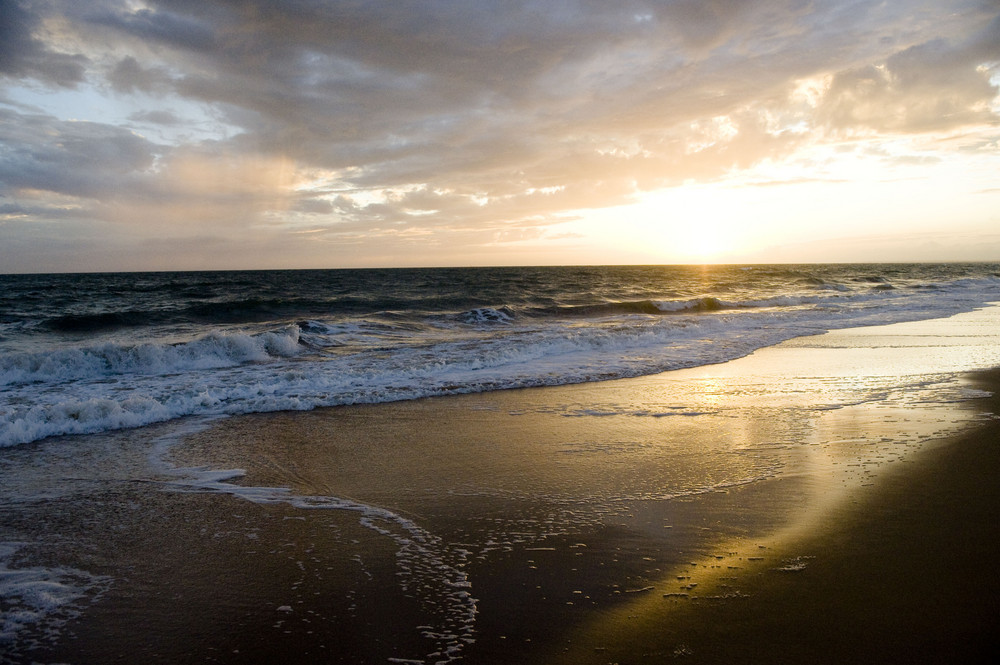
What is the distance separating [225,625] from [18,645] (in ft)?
3.35

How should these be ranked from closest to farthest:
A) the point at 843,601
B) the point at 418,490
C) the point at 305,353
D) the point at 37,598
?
the point at 843,601 → the point at 37,598 → the point at 418,490 → the point at 305,353

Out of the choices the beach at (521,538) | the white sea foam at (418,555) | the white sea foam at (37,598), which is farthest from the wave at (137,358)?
the white sea foam at (37,598)

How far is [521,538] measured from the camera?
4109 millimetres

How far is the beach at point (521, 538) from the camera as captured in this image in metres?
2.96

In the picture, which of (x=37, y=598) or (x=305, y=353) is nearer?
(x=37, y=598)

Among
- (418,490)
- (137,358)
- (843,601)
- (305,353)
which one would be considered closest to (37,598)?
(418,490)

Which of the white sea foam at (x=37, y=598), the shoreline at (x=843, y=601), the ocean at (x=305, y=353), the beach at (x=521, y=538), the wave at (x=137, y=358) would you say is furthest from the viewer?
the wave at (x=137, y=358)

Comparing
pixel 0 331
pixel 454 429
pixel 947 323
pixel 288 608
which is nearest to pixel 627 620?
pixel 288 608

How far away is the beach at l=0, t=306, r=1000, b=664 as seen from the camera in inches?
116

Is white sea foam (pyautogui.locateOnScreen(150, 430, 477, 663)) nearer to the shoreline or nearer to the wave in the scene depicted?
the shoreline

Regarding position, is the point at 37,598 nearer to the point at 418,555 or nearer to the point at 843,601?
the point at 418,555

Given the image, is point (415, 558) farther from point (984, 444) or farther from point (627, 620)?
point (984, 444)

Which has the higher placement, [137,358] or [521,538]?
[137,358]

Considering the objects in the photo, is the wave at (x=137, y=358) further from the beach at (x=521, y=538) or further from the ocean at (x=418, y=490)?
the beach at (x=521, y=538)
